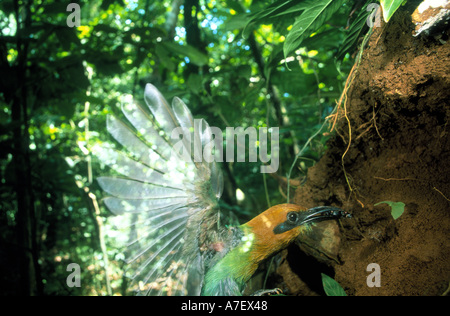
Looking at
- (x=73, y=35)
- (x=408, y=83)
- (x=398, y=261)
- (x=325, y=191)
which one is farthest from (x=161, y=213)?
(x=73, y=35)

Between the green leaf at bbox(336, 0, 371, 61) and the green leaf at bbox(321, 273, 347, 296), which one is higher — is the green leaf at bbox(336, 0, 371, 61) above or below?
above

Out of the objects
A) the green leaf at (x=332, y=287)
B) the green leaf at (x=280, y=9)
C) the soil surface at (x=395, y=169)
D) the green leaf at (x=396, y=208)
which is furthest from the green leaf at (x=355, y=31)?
the green leaf at (x=332, y=287)

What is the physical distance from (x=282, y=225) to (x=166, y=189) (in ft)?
1.98

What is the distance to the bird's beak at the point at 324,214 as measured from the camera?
1201 millimetres

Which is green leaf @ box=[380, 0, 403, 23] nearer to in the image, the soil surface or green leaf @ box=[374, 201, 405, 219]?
the soil surface

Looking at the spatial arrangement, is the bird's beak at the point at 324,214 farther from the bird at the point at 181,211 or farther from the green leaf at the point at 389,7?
the green leaf at the point at 389,7

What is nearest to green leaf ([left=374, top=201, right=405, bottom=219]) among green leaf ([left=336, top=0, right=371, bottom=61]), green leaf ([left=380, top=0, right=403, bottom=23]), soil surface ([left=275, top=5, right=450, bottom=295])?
soil surface ([left=275, top=5, right=450, bottom=295])

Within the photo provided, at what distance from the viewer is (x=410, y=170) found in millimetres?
1118

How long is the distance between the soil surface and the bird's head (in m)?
0.13

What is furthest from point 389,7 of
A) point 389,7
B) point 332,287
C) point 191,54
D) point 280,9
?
point 191,54

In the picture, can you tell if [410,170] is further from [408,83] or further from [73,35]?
[73,35]

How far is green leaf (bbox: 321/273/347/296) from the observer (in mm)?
1153

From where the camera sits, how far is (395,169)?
3.79 feet

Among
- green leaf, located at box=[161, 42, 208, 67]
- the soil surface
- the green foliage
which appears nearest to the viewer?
the green foliage
